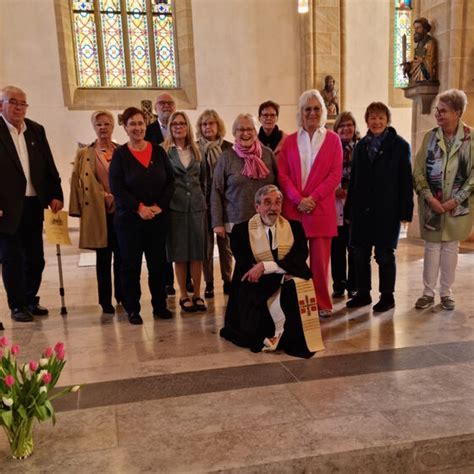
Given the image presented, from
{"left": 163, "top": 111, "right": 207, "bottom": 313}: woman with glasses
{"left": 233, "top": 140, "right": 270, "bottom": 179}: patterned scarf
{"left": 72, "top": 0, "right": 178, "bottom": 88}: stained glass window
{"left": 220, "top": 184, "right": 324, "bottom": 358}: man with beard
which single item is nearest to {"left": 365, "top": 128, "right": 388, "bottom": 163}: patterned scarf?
{"left": 233, "top": 140, "right": 270, "bottom": 179}: patterned scarf

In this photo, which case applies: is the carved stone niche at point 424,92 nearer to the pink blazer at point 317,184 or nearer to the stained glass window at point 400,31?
the pink blazer at point 317,184

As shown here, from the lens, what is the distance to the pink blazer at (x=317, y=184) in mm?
3600

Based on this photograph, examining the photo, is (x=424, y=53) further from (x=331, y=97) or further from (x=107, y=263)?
(x=107, y=263)

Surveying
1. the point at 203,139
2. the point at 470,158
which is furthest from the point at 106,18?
the point at 470,158

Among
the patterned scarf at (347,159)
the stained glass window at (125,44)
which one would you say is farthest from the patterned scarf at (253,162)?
the stained glass window at (125,44)

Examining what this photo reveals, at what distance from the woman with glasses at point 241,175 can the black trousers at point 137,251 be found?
435 millimetres

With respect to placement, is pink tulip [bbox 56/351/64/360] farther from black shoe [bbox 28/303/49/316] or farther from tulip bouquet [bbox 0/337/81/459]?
black shoe [bbox 28/303/49/316]

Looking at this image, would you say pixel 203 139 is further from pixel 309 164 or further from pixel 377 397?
pixel 377 397

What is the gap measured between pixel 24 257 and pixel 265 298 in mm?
2083

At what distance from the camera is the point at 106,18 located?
33.9 feet

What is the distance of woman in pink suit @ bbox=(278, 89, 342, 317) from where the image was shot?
3592 mm

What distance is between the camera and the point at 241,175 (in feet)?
12.0

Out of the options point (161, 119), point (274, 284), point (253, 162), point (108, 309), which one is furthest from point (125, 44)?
point (274, 284)

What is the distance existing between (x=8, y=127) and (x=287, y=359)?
2.63 m
